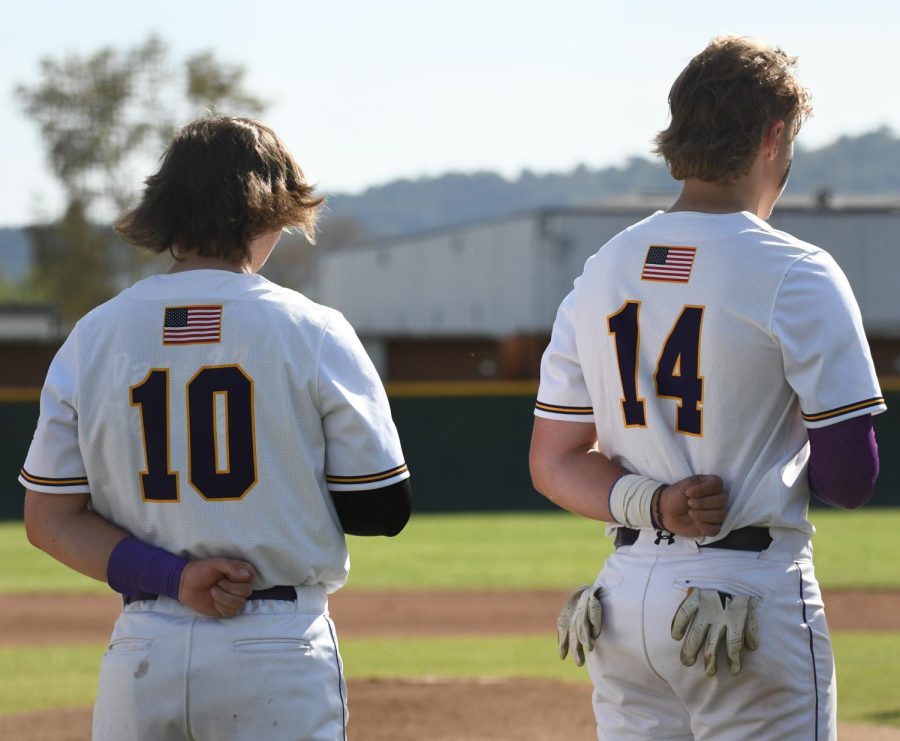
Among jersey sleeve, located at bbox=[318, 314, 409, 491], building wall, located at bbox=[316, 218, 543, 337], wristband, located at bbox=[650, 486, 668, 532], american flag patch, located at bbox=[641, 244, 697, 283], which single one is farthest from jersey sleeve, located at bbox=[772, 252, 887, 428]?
building wall, located at bbox=[316, 218, 543, 337]

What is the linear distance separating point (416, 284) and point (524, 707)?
47158 millimetres

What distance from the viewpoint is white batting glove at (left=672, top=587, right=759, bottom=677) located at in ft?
7.77

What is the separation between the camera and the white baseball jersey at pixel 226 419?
247cm

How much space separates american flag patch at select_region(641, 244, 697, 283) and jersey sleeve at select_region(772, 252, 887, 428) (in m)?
0.19

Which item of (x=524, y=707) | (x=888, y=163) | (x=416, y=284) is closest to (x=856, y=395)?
(x=524, y=707)

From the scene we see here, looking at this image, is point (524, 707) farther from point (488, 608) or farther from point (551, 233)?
point (551, 233)

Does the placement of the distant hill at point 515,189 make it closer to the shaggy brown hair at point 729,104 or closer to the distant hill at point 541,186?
the distant hill at point 541,186

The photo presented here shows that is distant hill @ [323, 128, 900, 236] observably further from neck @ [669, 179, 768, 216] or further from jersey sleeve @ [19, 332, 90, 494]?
jersey sleeve @ [19, 332, 90, 494]

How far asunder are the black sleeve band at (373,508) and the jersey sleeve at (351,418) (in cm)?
1

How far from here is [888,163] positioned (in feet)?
421

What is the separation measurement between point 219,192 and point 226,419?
0.43 meters

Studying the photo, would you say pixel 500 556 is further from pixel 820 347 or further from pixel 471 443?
pixel 820 347

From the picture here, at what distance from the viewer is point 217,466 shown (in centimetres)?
247

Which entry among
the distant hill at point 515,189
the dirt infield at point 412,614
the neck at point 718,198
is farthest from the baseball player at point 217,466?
the distant hill at point 515,189
